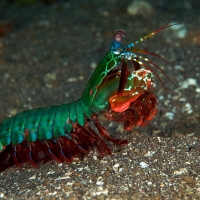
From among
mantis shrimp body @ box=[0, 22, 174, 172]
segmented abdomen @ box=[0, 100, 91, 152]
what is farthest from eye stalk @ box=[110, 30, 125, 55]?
segmented abdomen @ box=[0, 100, 91, 152]

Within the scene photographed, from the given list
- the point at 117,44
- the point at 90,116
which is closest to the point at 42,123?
the point at 90,116

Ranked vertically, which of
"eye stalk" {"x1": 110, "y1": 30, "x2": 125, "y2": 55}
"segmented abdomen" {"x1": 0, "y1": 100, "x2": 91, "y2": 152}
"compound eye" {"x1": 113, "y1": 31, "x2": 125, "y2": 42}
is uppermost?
"compound eye" {"x1": 113, "y1": 31, "x2": 125, "y2": 42}

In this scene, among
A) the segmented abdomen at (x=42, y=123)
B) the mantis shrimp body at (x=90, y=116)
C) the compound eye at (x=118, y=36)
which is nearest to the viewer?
the compound eye at (x=118, y=36)

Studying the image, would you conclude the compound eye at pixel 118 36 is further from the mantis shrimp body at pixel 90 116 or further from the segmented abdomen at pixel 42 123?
the segmented abdomen at pixel 42 123

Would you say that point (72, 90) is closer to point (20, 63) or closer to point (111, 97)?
point (20, 63)

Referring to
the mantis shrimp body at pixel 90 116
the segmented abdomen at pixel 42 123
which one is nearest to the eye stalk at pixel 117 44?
the mantis shrimp body at pixel 90 116

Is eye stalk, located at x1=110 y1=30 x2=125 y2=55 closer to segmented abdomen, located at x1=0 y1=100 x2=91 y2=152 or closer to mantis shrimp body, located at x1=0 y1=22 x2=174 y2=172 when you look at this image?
mantis shrimp body, located at x1=0 y1=22 x2=174 y2=172

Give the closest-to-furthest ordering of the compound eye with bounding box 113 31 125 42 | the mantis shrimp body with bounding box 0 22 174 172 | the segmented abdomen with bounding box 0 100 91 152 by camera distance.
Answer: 1. the compound eye with bounding box 113 31 125 42
2. the mantis shrimp body with bounding box 0 22 174 172
3. the segmented abdomen with bounding box 0 100 91 152

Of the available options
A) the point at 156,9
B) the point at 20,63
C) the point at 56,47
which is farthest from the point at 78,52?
the point at 156,9
